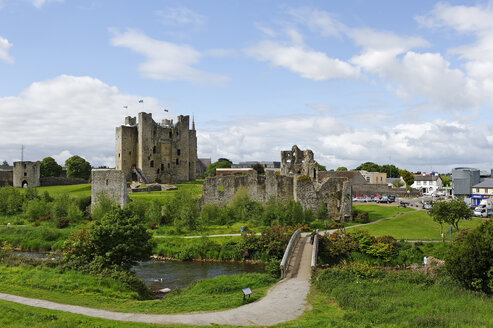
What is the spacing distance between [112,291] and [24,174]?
67.1 m

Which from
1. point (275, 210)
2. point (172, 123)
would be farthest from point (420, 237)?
point (172, 123)

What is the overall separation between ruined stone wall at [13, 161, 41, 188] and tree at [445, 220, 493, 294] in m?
76.9

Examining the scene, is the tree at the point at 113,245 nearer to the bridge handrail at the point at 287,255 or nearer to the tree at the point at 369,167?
the bridge handrail at the point at 287,255

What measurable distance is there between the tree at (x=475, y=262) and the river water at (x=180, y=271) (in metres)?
14.1

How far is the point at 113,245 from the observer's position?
84.1ft

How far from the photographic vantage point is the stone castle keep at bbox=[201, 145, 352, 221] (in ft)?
154

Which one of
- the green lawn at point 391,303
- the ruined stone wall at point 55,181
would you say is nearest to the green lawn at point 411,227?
the green lawn at point 391,303

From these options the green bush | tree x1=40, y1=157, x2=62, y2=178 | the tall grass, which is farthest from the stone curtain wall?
tree x1=40, y1=157, x2=62, y2=178

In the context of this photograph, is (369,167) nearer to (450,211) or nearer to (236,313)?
(450,211)

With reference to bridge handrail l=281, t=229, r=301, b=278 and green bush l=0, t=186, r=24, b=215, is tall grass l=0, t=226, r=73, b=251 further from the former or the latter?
bridge handrail l=281, t=229, r=301, b=278

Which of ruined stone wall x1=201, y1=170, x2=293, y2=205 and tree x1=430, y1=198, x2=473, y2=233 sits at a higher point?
ruined stone wall x1=201, y1=170, x2=293, y2=205

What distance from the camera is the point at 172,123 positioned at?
8338 cm

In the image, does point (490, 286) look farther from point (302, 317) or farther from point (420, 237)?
point (420, 237)

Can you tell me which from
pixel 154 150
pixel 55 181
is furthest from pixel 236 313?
pixel 55 181
